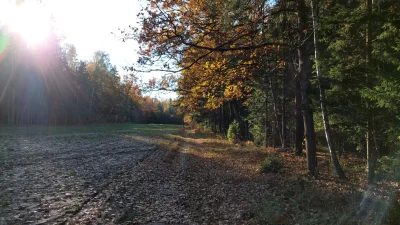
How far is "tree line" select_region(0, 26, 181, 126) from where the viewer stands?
45294 mm

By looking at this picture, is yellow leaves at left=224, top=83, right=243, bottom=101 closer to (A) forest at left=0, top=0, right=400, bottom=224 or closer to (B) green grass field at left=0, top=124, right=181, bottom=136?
(A) forest at left=0, top=0, right=400, bottom=224

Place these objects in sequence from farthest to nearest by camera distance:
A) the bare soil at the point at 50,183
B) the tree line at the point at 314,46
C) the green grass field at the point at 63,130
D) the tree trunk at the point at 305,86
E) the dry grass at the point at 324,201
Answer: the green grass field at the point at 63,130
the tree trunk at the point at 305,86
the tree line at the point at 314,46
the bare soil at the point at 50,183
the dry grass at the point at 324,201

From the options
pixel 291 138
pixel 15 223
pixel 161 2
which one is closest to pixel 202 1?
pixel 161 2

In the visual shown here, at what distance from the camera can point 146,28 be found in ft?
33.6

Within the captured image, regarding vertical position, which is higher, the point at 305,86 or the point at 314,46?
→ the point at 314,46

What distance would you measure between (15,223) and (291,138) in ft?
91.5

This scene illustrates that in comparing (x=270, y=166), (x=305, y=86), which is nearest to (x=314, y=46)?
(x=305, y=86)

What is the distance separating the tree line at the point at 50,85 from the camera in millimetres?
45294

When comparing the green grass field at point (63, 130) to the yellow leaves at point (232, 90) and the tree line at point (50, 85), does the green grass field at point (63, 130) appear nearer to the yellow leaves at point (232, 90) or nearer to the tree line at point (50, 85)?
the tree line at point (50, 85)

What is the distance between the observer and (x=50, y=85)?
55.7m

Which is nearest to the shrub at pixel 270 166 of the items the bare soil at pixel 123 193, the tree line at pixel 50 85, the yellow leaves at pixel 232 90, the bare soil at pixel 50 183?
the bare soil at pixel 123 193

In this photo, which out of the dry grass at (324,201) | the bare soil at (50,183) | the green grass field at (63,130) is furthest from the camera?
the green grass field at (63,130)

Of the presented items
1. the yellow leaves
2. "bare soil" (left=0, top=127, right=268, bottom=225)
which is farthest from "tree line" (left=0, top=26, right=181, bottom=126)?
Result: "bare soil" (left=0, top=127, right=268, bottom=225)

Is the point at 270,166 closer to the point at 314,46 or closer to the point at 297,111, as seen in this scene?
the point at 314,46
